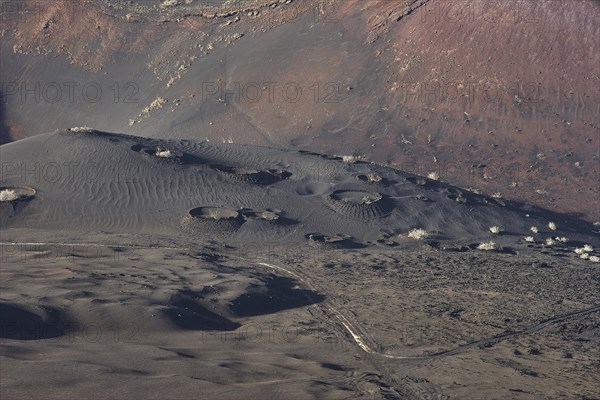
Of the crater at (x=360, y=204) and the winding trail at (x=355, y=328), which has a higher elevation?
the crater at (x=360, y=204)

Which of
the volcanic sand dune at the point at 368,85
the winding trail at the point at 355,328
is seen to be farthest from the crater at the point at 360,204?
the volcanic sand dune at the point at 368,85

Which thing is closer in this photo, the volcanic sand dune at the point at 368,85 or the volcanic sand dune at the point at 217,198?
the volcanic sand dune at the point at 217,198

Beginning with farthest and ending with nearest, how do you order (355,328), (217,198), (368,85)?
(368,85), (217,198), (355,328)

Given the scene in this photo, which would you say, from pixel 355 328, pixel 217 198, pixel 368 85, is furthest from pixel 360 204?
pixel 368 85

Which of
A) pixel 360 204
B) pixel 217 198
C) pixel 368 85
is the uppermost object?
pixel 368 85

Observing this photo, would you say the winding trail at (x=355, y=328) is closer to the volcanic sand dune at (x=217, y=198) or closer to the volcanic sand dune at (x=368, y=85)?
the volcanic sand dune at (x=217, y=198)

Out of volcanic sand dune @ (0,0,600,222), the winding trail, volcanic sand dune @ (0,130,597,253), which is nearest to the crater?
volcanic sand dune @ (0,130,597,253)

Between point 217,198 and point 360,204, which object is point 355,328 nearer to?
point 360,204

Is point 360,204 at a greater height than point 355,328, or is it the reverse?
point 360,204

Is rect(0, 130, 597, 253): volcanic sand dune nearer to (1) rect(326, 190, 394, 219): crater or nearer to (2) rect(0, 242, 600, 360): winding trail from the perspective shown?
(1) rect(326, 190, 394, 219): crater

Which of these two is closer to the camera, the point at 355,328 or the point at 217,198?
the point at 355,328

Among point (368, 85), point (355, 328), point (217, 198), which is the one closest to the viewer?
point (355, 328)

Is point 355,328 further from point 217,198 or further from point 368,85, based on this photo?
point 368,85
